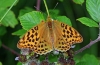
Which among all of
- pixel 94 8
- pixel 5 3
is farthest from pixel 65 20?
pixel 5 3

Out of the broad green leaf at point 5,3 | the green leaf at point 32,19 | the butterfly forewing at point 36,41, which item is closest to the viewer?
the butterfly forewing at point 36,41

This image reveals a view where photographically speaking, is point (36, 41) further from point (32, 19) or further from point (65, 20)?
point (65, 20)

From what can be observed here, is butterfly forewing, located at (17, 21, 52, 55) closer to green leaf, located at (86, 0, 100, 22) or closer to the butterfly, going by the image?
the butterfly

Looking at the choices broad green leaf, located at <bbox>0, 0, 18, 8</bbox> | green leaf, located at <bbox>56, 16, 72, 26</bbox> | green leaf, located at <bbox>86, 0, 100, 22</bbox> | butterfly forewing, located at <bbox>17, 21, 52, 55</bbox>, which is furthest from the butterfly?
broad green leaf, located at <bbox>0, 0, 18, 8</bbox>

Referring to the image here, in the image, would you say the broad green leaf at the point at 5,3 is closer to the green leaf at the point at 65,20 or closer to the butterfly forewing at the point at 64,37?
the green leaf at the point at 65,20

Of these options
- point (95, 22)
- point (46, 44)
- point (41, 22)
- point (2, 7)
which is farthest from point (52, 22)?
point (2, 7)

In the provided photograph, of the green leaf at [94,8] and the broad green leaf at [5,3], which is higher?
the green leaf at [94,8]

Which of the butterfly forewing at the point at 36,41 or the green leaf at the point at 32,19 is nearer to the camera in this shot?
the butterfly forewing at the point at 36,41

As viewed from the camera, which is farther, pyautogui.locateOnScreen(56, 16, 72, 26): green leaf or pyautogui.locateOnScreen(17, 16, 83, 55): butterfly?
pyautogui.locateOnScreen(56, 16, 72, 26): green leaf

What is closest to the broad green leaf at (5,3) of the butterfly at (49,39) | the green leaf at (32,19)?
the green leaf at (32,19)
